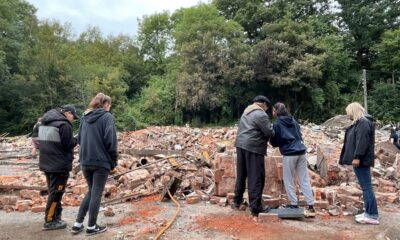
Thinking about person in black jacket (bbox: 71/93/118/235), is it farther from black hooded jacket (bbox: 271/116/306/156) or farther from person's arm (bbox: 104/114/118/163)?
black hooded jacket (bbox: 271/116/306/156)

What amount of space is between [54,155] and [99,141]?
0.76 m

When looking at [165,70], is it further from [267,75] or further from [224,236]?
[224,236]

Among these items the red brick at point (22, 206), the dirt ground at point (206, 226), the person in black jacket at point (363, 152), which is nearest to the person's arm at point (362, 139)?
the person in black jacket at point (363, 152)

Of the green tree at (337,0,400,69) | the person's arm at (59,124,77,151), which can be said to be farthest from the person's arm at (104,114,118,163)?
the green tree at (337,0,400,69)

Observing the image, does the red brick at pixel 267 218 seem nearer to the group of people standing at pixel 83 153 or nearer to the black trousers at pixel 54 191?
the group of people standing at pixel 83 153

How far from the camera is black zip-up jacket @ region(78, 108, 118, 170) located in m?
4.85

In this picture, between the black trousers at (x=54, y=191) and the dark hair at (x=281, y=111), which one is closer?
the black trousers at (x=54, y=191)

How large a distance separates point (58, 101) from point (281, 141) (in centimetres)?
3018

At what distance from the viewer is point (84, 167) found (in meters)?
4.92

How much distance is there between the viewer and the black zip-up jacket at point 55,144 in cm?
515

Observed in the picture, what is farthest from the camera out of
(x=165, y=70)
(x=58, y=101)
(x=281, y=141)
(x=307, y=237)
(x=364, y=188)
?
(x=165, y=70)

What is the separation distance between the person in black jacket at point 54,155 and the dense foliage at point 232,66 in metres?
24.8

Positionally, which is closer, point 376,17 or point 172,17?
point 376,17

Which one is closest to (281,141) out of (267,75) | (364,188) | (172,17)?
(364,188)
